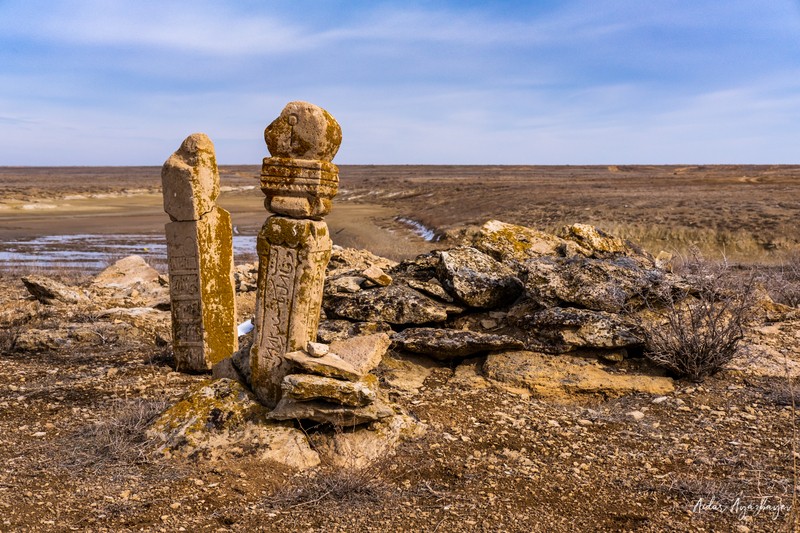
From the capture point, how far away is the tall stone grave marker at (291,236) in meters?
5.67

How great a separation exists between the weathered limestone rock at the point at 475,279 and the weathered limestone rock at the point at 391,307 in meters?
0.34

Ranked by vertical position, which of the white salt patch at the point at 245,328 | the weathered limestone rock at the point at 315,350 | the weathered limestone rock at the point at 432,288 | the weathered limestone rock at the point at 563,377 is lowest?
the white salt patch at the point at 245,328

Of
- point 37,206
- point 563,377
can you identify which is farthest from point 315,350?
point 37,206

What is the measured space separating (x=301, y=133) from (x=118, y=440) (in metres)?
3.01

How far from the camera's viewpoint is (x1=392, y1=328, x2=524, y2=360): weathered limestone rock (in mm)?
7258

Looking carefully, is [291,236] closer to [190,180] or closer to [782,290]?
[190,180]

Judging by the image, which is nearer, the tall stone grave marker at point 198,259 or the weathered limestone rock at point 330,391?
the weathered limestone rock at point 330,391

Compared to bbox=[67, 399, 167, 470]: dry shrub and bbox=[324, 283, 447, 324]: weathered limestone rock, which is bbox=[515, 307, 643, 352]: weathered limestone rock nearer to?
bbox=[324, 283, 447, 324]: weathered limestone rock

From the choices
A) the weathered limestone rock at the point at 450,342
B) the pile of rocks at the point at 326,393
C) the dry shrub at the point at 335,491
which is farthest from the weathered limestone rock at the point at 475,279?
the dry shrub at the point at 335,491

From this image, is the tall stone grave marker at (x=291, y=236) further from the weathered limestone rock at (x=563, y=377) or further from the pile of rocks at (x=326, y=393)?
the weathered limestone rock at (x=563, y=377)

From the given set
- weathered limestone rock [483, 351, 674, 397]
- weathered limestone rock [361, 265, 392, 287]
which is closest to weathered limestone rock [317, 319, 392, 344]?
weathered limestone rock [361, 265, 392, 287]

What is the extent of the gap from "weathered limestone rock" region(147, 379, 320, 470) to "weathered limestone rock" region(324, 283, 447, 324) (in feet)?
Result: 8.19

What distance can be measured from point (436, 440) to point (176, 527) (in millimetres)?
2271

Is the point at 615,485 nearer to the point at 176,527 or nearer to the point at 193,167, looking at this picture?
the point at 176,527
